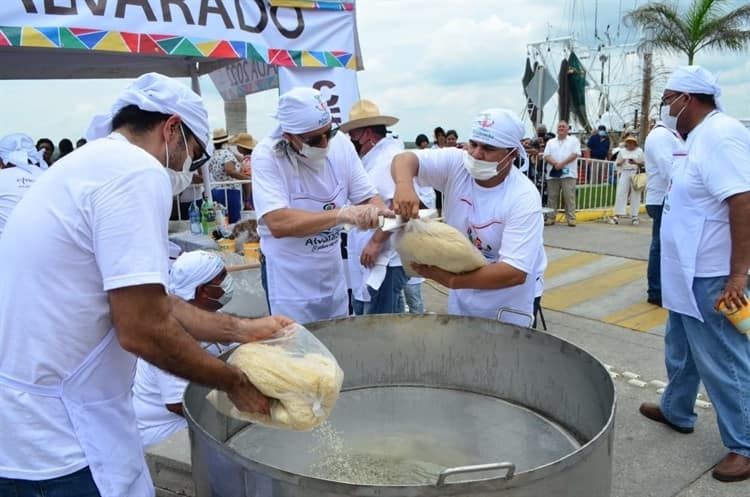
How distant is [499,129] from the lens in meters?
2.46

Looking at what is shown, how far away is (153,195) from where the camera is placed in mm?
1258

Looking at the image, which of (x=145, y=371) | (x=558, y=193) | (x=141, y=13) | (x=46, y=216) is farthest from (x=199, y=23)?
(x=558, y=193)

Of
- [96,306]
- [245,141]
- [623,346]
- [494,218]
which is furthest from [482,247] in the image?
[245,141]

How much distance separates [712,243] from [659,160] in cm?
262

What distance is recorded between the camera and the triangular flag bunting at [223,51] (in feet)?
16.2

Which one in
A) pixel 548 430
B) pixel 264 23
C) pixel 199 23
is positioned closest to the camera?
pixel 548 430

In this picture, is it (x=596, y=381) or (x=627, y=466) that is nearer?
(x=596, y=381)

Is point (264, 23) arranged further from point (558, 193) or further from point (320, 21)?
point (558, 193)

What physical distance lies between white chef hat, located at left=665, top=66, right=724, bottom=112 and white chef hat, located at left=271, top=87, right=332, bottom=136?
1.69 meters

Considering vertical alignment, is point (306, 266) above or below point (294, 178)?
below

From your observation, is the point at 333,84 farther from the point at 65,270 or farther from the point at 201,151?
the point at 65,270

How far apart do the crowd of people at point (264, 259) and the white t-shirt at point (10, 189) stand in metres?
0.02

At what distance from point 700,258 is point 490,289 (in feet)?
3.52

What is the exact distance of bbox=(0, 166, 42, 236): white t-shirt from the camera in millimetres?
4105
